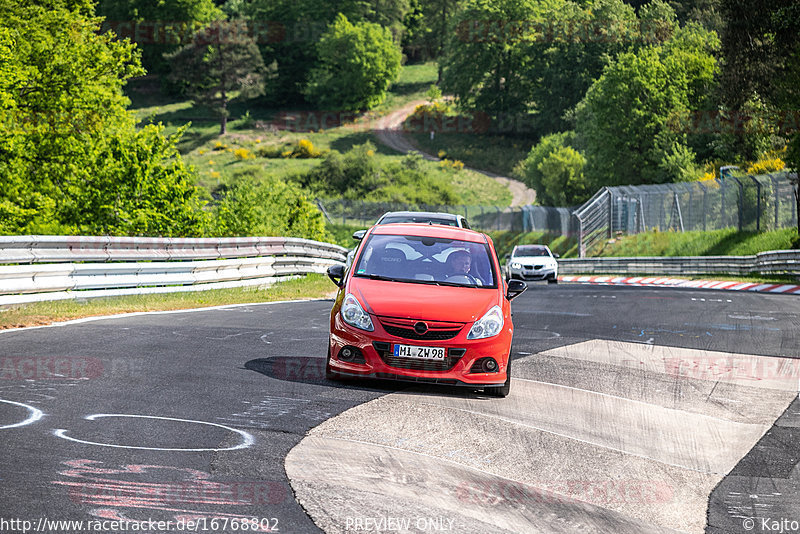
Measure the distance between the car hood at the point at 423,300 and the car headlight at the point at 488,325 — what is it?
0.17 feet

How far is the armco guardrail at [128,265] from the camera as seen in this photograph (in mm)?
14312

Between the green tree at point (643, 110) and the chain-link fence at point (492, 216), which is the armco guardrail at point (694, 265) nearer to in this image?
the chain-link fence at point (492, 216)

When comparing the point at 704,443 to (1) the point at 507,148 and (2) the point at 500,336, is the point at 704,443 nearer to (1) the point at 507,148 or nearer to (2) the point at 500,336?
(2) the point at 500,336

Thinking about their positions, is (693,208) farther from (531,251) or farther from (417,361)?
(417,361)

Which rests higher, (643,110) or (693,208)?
(643,110)

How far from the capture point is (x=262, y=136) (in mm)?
119062

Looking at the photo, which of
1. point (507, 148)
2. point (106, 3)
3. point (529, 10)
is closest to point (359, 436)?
point (507, 148)

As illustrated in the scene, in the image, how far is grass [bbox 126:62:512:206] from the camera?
97.9 metres

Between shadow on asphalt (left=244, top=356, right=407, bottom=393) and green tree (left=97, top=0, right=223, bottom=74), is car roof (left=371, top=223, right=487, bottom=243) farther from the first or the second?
green tree (left=97, top=0, right=223, bottom=74)

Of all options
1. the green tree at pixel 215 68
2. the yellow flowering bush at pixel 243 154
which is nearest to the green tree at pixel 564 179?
the yellow flowering bush at pixel 243 154

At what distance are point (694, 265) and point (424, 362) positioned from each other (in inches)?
1237

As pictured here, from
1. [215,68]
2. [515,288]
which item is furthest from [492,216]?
[215,68]

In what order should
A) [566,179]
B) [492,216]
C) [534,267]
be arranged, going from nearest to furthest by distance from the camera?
[534,267], [492,216], [566,179]

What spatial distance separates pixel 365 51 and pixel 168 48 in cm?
3066
